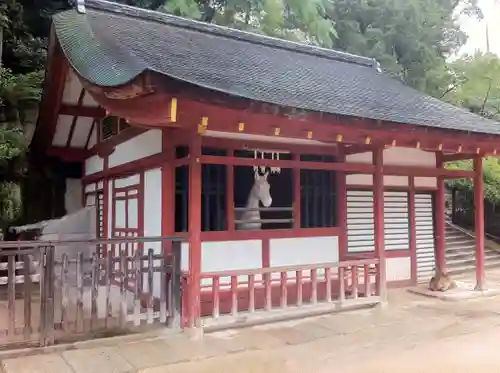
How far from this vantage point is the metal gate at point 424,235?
8.17m

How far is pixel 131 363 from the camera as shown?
162 inches

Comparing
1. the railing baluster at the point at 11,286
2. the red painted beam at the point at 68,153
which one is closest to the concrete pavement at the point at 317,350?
the railing baluster at the point at 11,286

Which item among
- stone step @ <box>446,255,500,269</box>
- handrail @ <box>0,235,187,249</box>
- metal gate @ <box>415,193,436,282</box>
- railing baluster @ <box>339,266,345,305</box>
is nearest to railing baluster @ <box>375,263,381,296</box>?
railing baluster @ <box>339,266,345,305</box>

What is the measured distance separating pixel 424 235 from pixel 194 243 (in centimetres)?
500

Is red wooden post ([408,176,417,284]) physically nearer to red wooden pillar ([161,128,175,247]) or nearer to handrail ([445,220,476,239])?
red wooden pillar ([161,128,175,247])

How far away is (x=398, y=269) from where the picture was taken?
7.87 metres

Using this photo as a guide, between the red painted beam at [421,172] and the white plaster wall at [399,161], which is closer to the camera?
the red painted beam at [421,172]

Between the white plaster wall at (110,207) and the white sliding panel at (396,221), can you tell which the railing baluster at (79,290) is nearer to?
the white plaster wall at (110,207)

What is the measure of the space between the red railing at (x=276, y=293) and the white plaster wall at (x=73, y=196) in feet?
18.5

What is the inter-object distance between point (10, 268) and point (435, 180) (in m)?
6.90

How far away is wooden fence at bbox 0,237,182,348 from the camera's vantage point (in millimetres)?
4355

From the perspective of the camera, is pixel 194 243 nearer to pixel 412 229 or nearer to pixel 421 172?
pixel 421 172

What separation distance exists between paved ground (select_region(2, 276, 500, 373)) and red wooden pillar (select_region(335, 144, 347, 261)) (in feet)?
3.94

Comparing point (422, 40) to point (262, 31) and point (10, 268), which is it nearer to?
point (262, 31)
